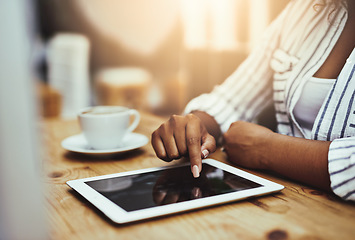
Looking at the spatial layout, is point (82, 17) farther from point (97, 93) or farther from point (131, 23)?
point (97, 93)

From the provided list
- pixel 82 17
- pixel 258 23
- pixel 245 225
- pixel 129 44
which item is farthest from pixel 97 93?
pixel 245 225

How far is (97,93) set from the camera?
2488 millimetres

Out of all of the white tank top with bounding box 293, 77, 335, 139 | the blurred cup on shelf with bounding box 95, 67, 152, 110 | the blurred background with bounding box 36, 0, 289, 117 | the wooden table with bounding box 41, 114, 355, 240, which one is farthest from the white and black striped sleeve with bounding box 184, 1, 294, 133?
the blurred cup on shelf with bounding box 95, 67, 152, 110

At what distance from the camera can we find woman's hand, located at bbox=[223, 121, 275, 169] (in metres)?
0.49

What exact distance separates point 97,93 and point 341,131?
216 centimetres

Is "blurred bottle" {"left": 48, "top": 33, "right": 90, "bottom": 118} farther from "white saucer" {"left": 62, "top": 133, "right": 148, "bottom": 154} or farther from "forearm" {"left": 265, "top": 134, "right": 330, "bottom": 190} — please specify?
"forearm" {"left": 265, "top": 134, "right": 330, "bottom": 190}

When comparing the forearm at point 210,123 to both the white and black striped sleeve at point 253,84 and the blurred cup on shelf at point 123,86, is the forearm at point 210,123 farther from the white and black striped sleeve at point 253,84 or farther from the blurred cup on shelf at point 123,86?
the blurred cup on shelf at point 123,86

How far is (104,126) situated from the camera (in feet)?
1.86

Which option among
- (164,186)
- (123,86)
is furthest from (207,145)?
(123,86)

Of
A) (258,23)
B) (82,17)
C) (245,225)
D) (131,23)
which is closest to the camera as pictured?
(245,225)

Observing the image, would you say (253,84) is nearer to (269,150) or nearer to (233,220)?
(269,150)

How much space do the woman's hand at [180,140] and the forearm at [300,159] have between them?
3.7 inches

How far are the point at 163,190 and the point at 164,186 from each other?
1 centimetres

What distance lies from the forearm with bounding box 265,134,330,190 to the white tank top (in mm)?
162
